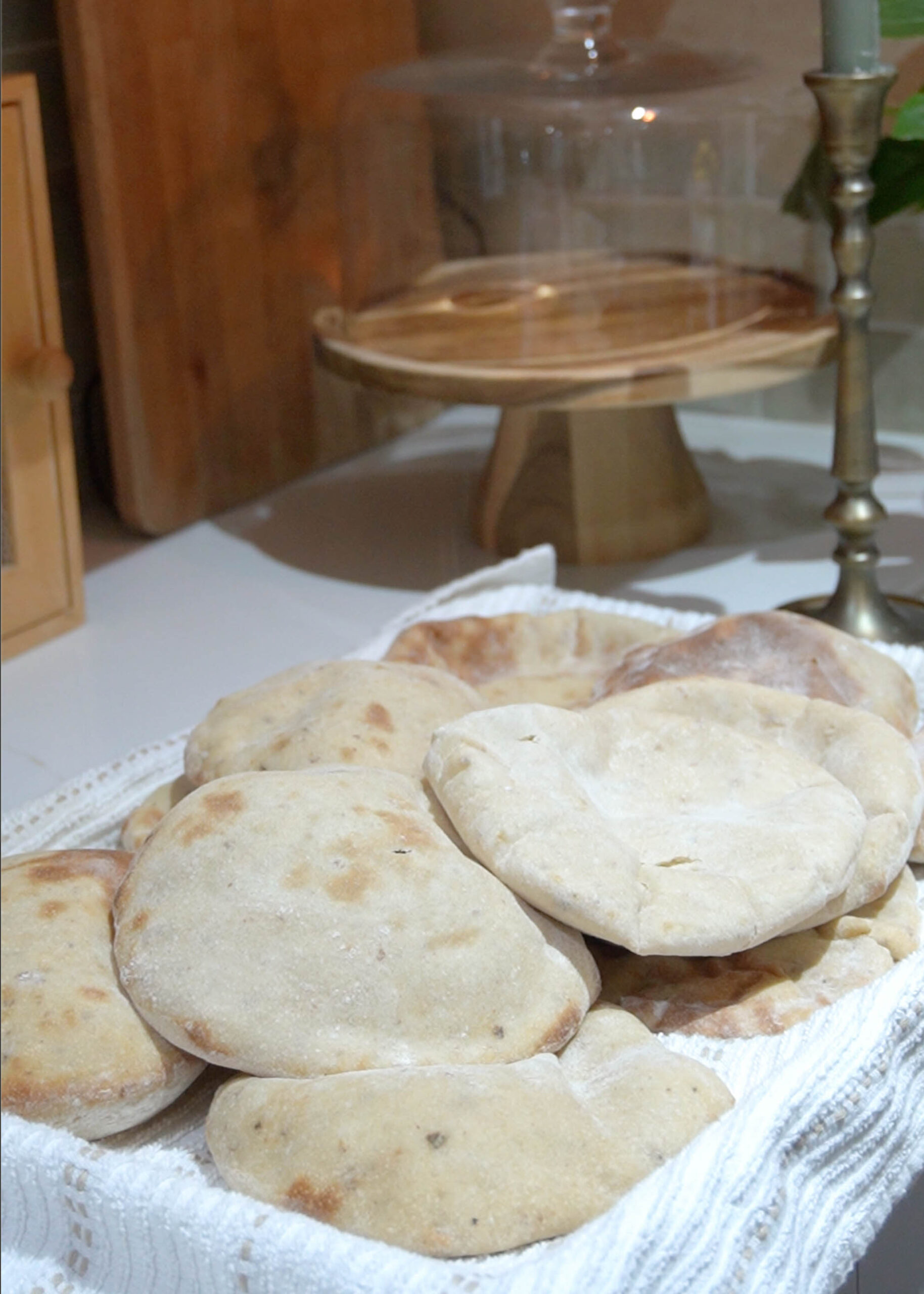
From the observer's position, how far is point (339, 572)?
1.97 ft

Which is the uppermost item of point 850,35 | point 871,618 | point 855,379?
point 850,35

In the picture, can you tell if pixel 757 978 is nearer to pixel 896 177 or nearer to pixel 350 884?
pixel 350 884

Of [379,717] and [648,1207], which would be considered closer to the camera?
[648,1207]

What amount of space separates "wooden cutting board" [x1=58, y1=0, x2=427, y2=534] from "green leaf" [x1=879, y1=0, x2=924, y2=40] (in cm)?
19

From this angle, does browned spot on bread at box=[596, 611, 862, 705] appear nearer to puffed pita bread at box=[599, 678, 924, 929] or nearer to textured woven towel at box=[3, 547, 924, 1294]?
puffed pita bread at box=[599, 678, 924, 929]

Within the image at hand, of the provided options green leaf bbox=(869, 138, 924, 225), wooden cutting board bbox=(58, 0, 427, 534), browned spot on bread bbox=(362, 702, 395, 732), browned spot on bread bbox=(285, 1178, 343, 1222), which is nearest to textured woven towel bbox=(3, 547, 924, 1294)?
browned spot on bread bbox=(285, 1178, 343, 1222)

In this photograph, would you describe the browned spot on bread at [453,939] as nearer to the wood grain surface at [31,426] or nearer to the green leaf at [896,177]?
the wood grain surface at [31,426]

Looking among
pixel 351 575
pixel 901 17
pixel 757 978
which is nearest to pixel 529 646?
pixel 351 575

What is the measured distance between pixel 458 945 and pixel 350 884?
26 mm

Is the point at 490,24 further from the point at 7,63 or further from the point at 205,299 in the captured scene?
the point at 7,63

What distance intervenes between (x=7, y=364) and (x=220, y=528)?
0.57 feet

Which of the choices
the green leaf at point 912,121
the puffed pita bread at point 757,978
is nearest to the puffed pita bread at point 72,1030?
the puffed pita bread at point 757,978

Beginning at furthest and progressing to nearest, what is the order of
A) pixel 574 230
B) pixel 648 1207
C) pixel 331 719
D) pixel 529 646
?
pixel 574 230 < pixel 529 646 < pixel 331 719 < pixel 648 1207

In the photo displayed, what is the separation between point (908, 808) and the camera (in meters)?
0.40
